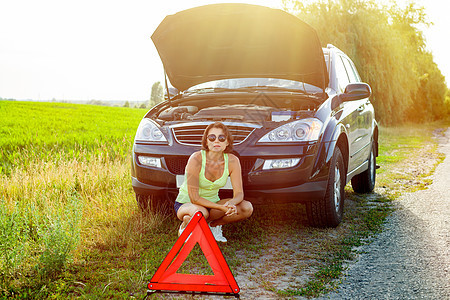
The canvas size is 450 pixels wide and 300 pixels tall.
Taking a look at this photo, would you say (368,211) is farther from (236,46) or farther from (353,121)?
(236,46)

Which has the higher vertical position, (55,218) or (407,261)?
(55,218)

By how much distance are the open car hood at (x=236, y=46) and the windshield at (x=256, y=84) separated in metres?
0.05

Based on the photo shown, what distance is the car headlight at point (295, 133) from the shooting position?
14.7ft

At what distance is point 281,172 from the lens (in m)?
4.44

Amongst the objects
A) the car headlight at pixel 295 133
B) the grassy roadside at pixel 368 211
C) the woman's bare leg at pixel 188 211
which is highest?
the car headlight at pixel 295 133

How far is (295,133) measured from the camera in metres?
4.51

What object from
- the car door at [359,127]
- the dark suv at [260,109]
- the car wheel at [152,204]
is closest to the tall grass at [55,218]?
the car wheel at [152,204]

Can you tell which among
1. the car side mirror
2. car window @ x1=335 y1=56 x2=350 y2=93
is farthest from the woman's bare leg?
car window @ x1=335 y1=56 x2=350 y2=93

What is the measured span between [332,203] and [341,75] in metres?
1.93

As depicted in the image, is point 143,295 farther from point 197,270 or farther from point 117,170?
point 117,170

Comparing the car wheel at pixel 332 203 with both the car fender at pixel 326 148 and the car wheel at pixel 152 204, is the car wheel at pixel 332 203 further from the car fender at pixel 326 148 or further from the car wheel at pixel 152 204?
the car wheel at pixel 152 204

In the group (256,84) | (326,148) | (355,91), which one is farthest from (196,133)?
(355,91)

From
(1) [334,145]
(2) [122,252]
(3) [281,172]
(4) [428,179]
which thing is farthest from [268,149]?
(4) [428,179]

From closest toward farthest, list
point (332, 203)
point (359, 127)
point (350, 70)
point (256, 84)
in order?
point (332, 203) → point (256, 84) → point (359, 127) → point (350, 70)
